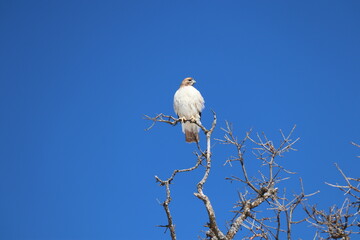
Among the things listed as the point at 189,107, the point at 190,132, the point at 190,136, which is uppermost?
the point at 189,107

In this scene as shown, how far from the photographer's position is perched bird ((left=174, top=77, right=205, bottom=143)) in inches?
416

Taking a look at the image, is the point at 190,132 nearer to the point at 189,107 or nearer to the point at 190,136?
the point at 190,136

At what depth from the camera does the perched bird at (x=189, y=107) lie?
10565mm

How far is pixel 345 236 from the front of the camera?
4188 mm

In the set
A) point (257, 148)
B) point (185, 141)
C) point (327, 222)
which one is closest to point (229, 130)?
point (257, 148)

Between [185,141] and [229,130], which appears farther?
[185,141]

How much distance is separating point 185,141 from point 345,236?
642 centimetres

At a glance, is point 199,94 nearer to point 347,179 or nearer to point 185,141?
point 185,141

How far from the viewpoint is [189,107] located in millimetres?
10719

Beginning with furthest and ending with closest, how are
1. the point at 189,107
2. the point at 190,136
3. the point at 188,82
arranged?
the point at 188,82, the point at 189,107, the point at 190,136

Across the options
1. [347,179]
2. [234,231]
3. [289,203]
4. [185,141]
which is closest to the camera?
[347,179]

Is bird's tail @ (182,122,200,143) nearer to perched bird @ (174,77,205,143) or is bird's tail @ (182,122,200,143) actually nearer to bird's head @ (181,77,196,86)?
perched bird @ (174,77,205,143)

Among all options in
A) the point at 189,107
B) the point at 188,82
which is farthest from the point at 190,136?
the point at 188,82

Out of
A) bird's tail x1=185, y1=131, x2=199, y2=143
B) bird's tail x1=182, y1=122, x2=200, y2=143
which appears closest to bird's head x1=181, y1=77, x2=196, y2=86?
bird's tail x1=182, y1=122, x2=200, y2=143
